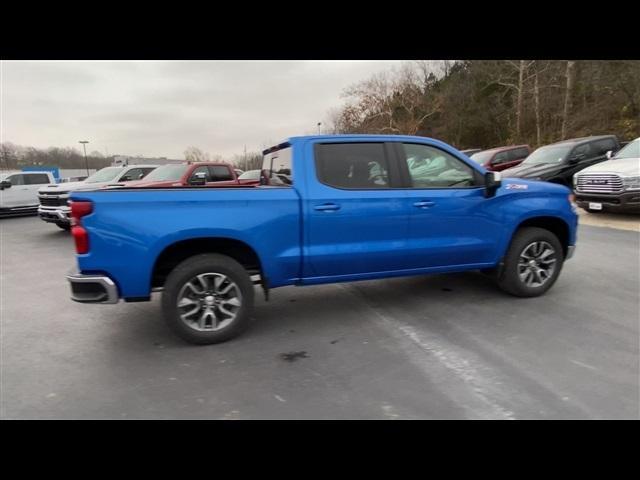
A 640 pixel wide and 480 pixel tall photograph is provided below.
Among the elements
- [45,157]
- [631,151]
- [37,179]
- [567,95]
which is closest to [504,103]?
[567,95]

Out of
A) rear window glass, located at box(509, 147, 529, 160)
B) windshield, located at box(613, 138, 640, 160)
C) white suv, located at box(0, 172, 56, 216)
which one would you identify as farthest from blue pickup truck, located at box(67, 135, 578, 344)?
white suv, located at box(0, 172, 56, 216)

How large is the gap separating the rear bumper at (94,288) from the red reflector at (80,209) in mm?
490

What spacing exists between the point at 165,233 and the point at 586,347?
3.85 metres

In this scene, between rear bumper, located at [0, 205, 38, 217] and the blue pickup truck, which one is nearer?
the blue pickup truck

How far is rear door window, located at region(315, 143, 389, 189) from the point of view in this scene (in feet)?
13.0

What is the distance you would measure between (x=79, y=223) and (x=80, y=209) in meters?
0.12

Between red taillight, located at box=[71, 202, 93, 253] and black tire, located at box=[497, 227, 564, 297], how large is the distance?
4368mm

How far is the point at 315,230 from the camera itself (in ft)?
12.5

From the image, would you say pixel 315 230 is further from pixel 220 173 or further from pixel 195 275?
pixel 220 173

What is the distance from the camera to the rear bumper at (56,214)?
1045 centimetres

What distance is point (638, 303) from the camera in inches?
177

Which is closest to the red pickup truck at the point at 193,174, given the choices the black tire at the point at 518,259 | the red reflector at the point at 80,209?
the red reflector at the point at 80,209

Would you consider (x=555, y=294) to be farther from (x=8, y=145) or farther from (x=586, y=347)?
(x=8, y=145)

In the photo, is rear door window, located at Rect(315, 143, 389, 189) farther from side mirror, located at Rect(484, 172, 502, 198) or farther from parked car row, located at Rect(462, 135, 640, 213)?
parked car row, located at Rect(462, 135, 640, 213)
